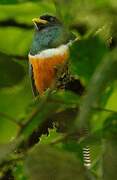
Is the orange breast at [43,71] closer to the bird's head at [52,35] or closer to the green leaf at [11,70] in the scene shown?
the bird's head at [52,35]

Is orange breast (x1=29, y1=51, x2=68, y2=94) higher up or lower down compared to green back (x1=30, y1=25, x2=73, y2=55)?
lower down

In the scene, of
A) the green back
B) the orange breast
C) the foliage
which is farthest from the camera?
the orange breast

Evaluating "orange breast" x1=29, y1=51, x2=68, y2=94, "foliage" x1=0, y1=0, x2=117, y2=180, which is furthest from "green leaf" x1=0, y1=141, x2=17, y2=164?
"orange breast" x1=29, y1=51, x2=68, y2=94

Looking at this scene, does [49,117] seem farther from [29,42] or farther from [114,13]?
[29,42]

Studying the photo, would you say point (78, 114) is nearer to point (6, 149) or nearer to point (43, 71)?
point (6, 149)

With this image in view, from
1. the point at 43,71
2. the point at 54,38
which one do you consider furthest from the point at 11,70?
the point at 43,71

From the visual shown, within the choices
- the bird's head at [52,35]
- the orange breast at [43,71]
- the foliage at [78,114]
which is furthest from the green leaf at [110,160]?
the orange breast at [43,71]

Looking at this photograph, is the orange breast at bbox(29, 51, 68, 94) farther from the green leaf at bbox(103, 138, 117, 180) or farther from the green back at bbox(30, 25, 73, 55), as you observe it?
the green leaf at bbox(103, 138, 117, 180)

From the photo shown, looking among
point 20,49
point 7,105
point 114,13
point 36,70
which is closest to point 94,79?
point 114,13
